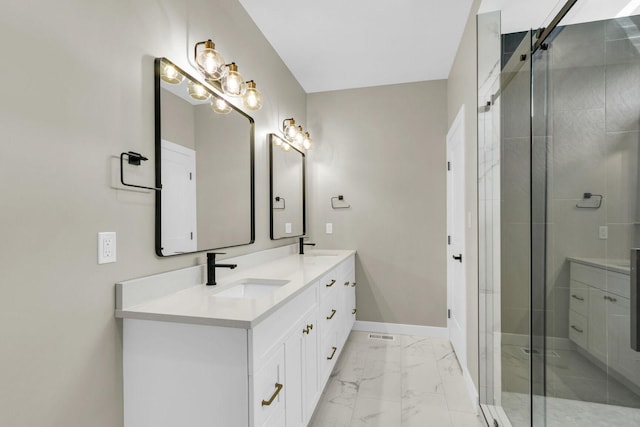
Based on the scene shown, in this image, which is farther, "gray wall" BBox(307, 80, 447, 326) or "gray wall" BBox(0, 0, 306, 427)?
"gray wall" BBox(307, 80, 447, 326)

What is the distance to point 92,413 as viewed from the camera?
3.62 feet

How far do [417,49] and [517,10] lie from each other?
1220mm

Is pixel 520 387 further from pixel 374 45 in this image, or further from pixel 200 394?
pixel 374 45

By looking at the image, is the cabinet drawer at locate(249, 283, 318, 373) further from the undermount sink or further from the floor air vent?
the floor air vent

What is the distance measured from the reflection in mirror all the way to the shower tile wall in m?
1.73

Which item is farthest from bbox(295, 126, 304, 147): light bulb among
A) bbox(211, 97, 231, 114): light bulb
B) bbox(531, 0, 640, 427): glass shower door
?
bbox(531, 0, 640, 427): glass shower door

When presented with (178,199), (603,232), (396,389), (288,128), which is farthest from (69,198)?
(396,389)

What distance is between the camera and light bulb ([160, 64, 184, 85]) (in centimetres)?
144

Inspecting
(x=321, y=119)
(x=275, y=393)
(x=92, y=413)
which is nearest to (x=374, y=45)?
(x=321, y=119)

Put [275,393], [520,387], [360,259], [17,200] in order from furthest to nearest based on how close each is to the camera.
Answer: [360,259], [520,387], [275,393], [17,200]

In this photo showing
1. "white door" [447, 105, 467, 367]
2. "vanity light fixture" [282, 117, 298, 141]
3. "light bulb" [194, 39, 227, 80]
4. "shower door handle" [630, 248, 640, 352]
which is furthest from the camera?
"vanity light fixture" [282, 117, 298, 141]

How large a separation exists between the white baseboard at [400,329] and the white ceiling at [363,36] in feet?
8.54

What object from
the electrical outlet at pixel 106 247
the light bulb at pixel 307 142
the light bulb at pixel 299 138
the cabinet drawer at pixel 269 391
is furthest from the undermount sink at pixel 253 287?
the light bulb at pixel 307 142

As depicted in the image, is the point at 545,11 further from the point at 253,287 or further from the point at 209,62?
the point at 253,287
